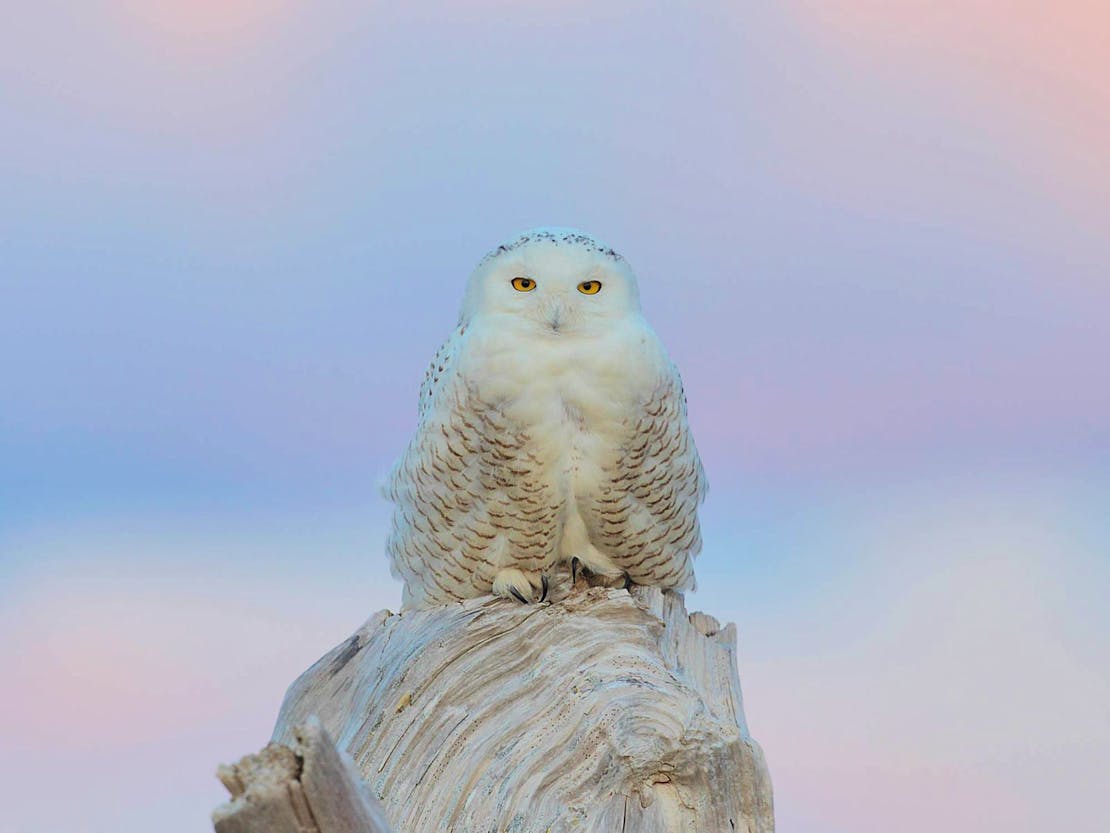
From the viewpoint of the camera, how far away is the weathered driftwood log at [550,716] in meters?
2.96

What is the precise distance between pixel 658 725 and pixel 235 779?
122 cm

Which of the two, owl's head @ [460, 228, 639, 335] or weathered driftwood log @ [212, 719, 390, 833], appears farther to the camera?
owl's head @ [460, 228, 639, 335]

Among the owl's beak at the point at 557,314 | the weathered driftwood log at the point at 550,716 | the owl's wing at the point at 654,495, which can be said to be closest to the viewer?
the weathered driftwood log at the point at 550,716

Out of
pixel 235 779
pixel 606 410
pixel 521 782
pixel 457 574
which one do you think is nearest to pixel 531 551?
pixel 457 574

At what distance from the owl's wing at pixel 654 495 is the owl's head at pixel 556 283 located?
268 millimetres

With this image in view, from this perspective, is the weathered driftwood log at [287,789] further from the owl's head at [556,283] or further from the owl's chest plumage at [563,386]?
the owl's head at [556,283]

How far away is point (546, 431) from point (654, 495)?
408 mm

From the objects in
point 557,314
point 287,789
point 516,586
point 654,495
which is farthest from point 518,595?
point 287,789

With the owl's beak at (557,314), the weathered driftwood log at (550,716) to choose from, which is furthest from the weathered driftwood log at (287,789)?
the owl's beak at (557,314)

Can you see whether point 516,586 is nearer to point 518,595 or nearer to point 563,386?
point 518,595

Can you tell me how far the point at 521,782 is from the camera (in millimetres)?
3135

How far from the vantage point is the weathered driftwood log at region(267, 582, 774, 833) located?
116 inches

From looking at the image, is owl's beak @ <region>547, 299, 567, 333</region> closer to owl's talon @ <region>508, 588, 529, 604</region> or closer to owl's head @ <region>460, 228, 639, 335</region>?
owl's head @ <region>460, 228, 639, 335</region>

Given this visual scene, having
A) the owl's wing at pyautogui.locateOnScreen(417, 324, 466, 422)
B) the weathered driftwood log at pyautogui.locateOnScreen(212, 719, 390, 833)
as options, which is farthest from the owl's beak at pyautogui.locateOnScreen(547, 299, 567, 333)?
the weathered driftwood log at pyautogui.locateOnScreen(212, 719, 390, 833)
